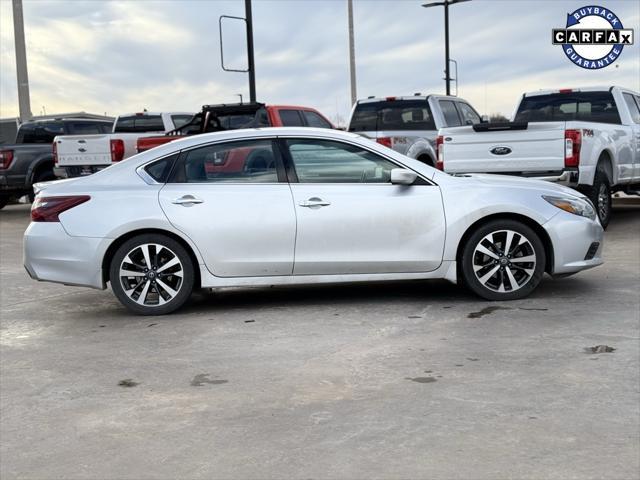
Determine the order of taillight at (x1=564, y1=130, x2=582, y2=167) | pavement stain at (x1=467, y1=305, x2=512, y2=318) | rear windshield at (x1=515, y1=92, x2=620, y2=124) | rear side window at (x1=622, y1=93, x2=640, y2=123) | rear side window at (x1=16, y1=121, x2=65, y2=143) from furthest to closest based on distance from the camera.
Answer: rear side window at (x1=16, y1=121, x2=65, y2=143)
rear side window at (x1=622, y1=93, x2=640, y2=123)
rear windshield at (x1=515, y1=92, x2=620, y2=124)
taillight at (x1=564, y1=130, x2=582, y2=167)
pavement stain at (x1=467, y1=305, x2=512, y2=318)

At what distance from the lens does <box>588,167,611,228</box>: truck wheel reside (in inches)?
463

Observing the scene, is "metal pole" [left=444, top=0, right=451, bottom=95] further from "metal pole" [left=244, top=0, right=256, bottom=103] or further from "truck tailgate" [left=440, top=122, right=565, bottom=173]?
"truck tailgate" [left=440, top=122, right=565, bottom=173]

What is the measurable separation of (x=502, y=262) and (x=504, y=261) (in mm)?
20

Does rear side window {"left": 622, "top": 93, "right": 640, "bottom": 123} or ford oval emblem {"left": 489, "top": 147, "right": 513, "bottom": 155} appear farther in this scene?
rear side window {"left": 622, "top": 93, "right": 640, "bottom": 123}

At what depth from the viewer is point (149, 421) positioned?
4.52m

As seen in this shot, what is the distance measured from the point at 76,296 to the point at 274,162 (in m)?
2.67

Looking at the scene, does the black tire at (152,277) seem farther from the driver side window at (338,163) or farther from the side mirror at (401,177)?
the side mirror at (401,177)

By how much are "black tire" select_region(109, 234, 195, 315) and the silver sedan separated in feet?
0.03

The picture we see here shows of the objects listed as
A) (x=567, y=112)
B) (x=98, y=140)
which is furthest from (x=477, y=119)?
(x=98, y=140)

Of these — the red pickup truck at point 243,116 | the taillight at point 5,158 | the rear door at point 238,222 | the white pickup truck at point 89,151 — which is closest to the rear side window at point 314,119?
the red pickup truck at point 243,116

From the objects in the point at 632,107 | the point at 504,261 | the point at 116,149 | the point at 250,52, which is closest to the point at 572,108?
the point at 632,107

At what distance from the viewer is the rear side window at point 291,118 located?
50.0ft

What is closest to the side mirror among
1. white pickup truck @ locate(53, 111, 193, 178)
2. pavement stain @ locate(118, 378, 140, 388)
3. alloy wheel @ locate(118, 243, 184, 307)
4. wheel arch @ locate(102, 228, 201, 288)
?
wheel arch @ locate(102, 228, 201, 288)

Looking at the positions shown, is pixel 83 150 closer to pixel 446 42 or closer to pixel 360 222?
pixel 360 222
